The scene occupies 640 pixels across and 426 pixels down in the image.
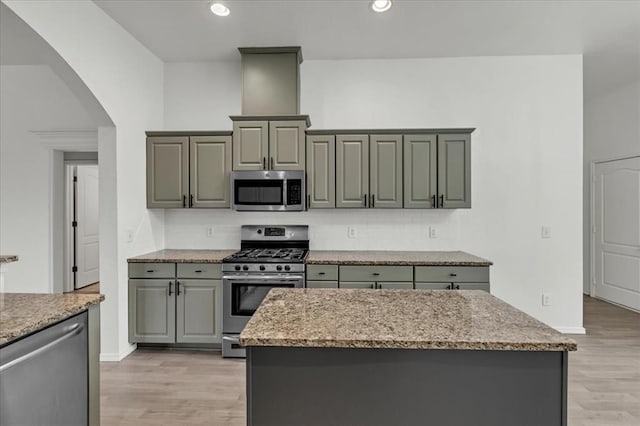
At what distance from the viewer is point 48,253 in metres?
4.38

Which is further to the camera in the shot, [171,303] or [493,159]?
[493,159]

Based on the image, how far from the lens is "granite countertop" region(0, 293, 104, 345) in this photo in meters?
1.41

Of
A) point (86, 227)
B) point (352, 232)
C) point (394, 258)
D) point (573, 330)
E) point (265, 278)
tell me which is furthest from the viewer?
point (86, 227)

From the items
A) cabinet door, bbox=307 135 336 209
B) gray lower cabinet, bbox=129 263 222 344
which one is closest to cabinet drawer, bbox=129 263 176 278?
gray lower cabinet, bbox=129 263 222 344

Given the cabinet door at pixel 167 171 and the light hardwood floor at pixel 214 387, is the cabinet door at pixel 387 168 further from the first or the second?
the light hardwood floor at pixel 214 387

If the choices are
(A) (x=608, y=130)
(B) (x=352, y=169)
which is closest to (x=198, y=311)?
(B) (x=352, y=169)

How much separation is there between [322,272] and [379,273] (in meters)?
0.53

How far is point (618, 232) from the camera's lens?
199 inches

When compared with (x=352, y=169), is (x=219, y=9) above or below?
above

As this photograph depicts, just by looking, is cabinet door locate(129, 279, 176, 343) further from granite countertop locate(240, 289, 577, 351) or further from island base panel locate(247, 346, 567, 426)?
island base panel locate(247, 346, 567, 426)

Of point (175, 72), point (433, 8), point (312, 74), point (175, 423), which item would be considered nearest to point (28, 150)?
point (175, 72)

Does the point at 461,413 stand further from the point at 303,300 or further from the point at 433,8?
the point at 433,8

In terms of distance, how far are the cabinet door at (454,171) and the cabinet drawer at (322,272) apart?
1290 mm

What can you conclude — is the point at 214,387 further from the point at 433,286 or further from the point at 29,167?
the point at 29,167
